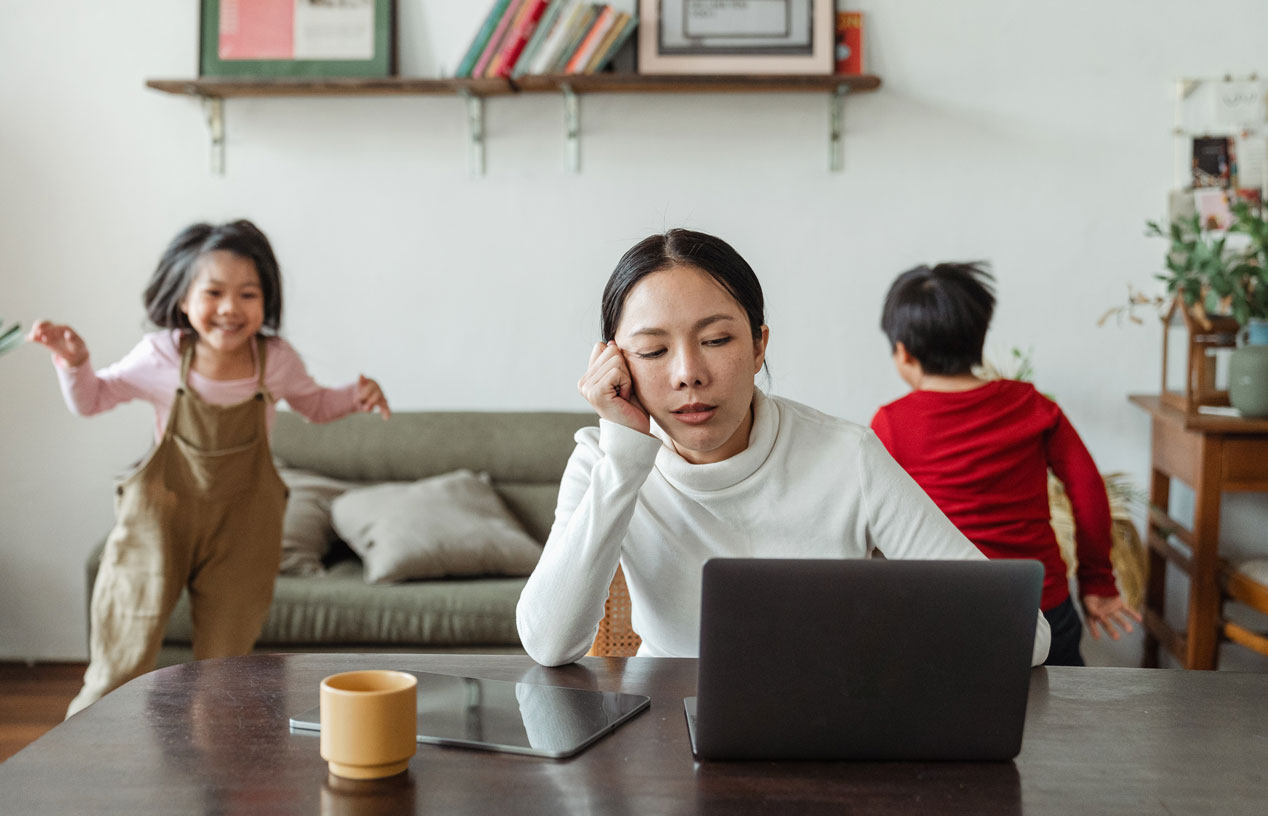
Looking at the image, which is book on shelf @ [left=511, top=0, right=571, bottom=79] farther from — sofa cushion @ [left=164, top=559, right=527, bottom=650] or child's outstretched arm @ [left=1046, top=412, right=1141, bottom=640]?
child's outstretched arm @ [left=1046, top=412, right=1141, bottom=640]

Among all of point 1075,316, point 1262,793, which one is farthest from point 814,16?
point 1262,793

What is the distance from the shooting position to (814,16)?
3.11 meters

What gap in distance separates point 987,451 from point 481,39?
74.7 inches

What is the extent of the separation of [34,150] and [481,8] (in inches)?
54.5

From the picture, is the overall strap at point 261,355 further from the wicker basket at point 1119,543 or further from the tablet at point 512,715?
the wicker basket at point 1119,543

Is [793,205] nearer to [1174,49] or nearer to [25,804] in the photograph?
[1174,49]

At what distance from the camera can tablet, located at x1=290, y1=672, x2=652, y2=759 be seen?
0.92m

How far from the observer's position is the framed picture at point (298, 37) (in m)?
3.17

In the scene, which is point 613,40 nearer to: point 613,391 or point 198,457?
point 198,457

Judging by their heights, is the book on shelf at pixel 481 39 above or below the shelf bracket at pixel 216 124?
above

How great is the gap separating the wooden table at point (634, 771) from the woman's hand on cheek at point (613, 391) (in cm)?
31

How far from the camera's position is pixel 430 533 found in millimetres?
2736

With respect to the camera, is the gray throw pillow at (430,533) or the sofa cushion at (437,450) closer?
the gray throw pillow at (430,533)

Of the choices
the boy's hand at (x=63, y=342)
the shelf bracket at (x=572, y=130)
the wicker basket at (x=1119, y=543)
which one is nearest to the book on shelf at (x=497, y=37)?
the shelf bracket at (x=572, y=130)
